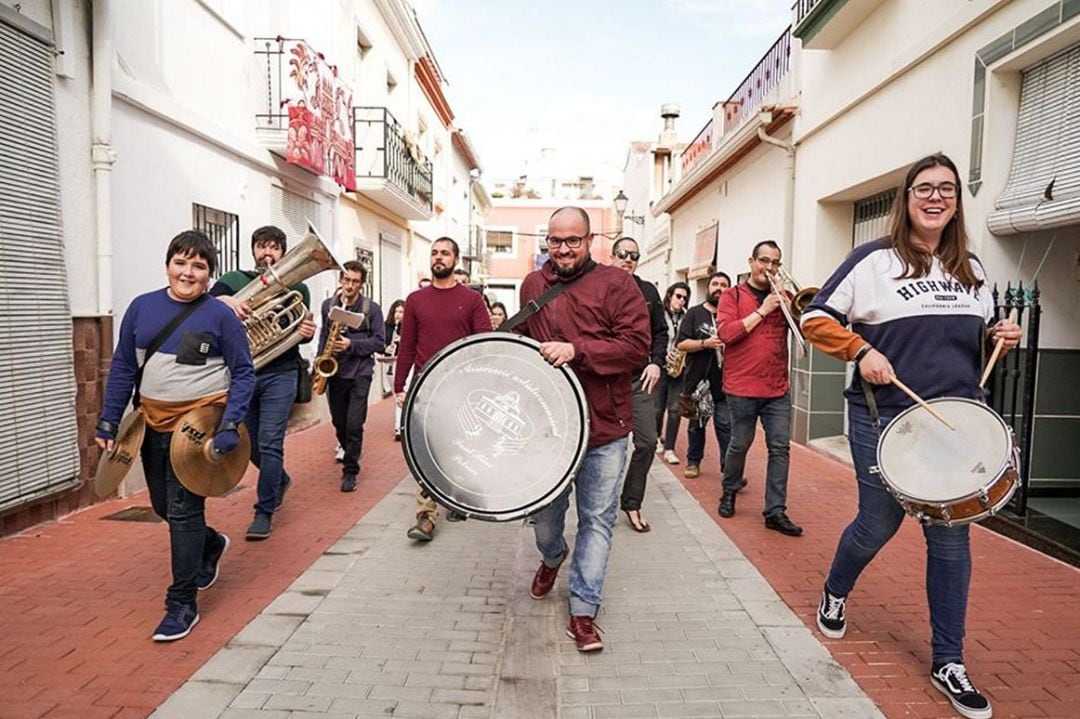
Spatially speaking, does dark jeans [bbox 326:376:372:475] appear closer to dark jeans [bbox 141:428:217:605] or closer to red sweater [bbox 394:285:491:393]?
red sweater [bbox 394:285:491:393]

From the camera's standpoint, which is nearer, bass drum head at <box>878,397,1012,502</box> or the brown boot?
bass drum head at <box>878,397,1012,502</box>

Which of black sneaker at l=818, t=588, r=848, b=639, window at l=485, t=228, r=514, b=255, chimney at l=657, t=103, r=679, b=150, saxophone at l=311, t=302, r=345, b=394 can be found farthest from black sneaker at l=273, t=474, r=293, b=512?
window at l=485, t=228, r=514, b=255

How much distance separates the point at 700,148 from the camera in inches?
642

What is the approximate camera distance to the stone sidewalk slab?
2.87 metres

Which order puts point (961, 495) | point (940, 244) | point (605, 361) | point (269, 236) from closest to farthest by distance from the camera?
1. point (961, 495)
2. point (940, 244)
3. point (605, 361)
4. point (269, 236)

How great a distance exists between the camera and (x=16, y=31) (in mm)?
4785

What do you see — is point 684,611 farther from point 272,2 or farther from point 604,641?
point 272,2

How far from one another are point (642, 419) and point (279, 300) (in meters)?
2.51

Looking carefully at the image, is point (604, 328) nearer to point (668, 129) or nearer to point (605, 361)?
point (605, 361)

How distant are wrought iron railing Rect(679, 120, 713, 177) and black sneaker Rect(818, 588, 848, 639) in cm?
1244

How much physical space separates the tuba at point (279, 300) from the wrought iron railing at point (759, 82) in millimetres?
8028

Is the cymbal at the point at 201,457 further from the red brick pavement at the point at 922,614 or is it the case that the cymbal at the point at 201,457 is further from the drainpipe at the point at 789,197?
the drainpipe at the point at 789,197

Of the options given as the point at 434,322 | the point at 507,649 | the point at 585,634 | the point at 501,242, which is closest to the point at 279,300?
the point at 434,322

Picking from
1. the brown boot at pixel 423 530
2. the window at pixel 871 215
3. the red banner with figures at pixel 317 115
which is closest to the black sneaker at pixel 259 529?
the brown boot at pixel 423 530
